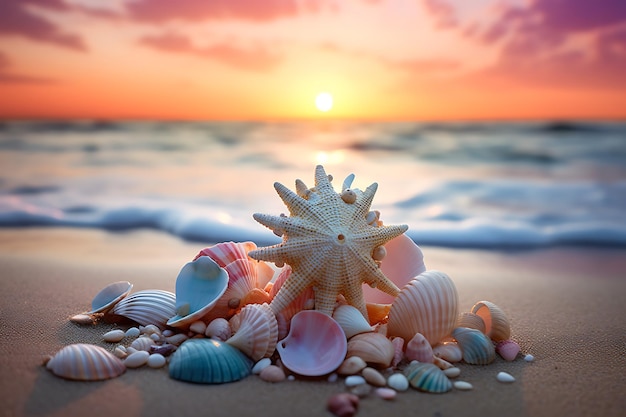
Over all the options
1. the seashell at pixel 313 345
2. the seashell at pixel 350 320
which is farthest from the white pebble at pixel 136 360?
the seashell at pixel 350 320

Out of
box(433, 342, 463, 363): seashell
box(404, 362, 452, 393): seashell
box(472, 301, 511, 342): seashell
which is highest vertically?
box(472, 301, 511, 342): seashell

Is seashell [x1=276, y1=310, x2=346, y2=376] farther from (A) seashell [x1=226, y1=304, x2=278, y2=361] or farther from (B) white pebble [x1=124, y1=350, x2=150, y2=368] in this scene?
(B) white pebble [x1=124, y1=350, x2=150, y2=368]

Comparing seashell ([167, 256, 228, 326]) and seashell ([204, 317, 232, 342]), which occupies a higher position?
seashell ([167, 256, 228, 326])

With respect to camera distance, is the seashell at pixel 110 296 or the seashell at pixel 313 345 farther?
the seashell at pixel 110 296

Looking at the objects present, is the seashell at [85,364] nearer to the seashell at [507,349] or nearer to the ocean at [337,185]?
the seashell at [507,349]

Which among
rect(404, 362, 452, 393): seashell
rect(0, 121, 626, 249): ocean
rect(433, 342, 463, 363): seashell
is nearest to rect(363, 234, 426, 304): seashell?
rect(433, 342, 463, 363): seashell
